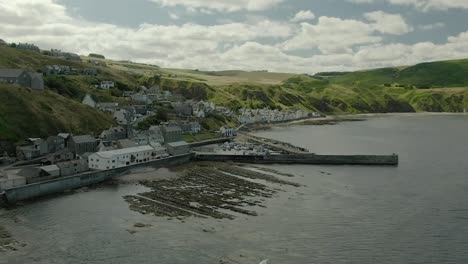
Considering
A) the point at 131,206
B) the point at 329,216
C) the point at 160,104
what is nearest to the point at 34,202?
the point at 131,206

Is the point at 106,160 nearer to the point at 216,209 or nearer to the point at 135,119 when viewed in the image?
the point at 216,209

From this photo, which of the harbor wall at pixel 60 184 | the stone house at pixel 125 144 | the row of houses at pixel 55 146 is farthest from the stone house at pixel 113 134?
the harbor wall at pixel 60 184

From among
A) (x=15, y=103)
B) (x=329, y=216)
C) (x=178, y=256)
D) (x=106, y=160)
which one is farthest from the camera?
(x=15, y=103)

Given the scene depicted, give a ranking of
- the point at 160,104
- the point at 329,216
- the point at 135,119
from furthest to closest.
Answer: the point at 160,104
the point at 135,119
the point at 329,216

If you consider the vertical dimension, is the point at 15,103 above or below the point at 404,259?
above

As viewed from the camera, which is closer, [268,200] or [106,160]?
[268,200]

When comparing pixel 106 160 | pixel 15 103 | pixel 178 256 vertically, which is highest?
pixel 15 103

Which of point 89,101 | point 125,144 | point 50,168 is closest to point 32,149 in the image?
point 50,168
